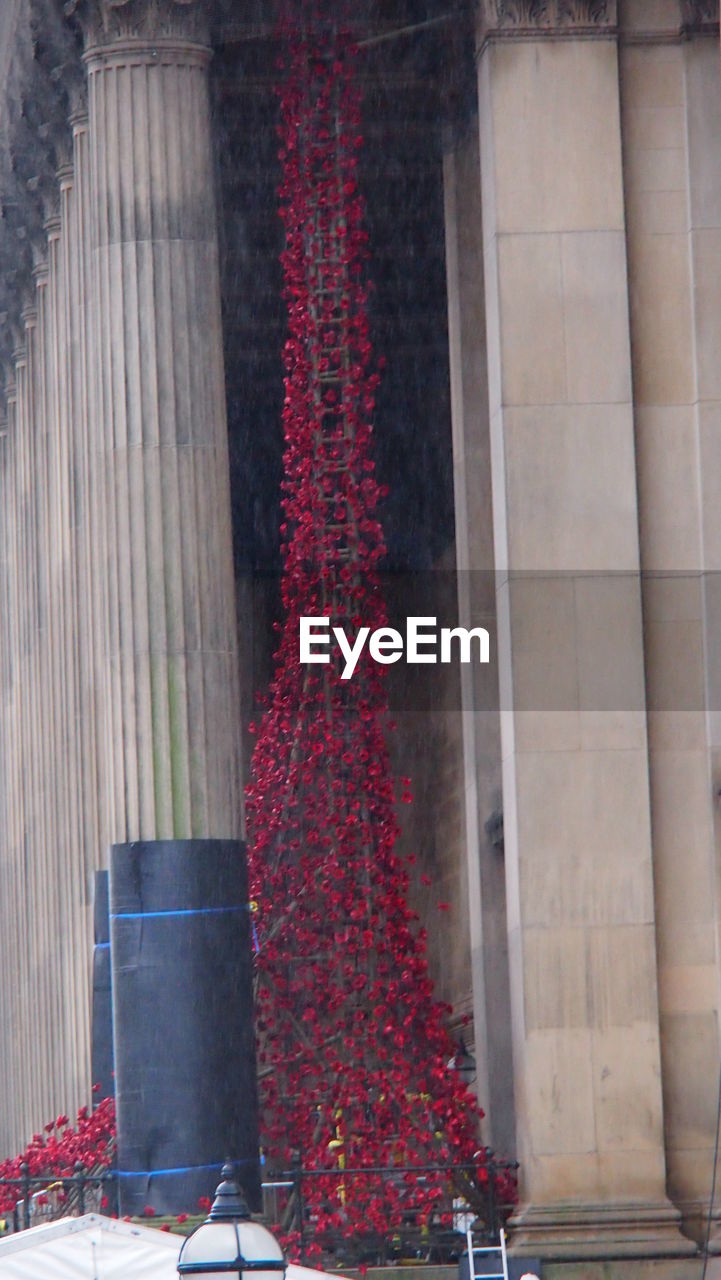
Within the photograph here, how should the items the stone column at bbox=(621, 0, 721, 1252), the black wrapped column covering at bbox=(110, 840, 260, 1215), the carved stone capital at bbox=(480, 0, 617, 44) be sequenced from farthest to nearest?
1. the carved stone capital at bbox=(480, 0, 617, 44)
2. the stone column at bbox=(621, 0, 721, 1252)
3. the black wrapped column covering at bbox=(110, 840, 260, 1215)

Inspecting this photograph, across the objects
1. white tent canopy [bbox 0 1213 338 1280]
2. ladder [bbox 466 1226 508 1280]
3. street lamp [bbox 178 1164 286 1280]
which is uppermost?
street lamp [bbox 178 1164 286 1280]

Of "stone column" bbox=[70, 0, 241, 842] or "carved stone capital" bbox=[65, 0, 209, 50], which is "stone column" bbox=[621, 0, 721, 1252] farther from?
"carved stone capital" bbox=[65, 0, 209, 50]

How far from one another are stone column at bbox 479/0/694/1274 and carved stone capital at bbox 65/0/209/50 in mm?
2816

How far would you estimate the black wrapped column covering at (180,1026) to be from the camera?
22.7 meters

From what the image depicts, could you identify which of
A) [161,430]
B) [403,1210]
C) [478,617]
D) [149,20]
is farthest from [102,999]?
[149,20]

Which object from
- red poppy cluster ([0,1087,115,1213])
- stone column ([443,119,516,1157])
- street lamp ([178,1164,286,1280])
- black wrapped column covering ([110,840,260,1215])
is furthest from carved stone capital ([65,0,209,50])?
street lamp ([178,1164,286,1280])

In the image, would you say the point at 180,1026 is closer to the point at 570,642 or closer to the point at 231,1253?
the point at 570,642

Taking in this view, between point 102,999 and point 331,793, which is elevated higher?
point 331,793

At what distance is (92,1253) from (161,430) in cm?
1051

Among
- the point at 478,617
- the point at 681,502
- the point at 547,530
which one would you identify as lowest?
the point at 478,617

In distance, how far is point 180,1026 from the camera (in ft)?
75.2

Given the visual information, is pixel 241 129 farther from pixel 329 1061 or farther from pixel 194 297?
pixel 329 1061

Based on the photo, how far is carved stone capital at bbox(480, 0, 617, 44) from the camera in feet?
79.2

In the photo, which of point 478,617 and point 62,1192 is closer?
point 478,617
